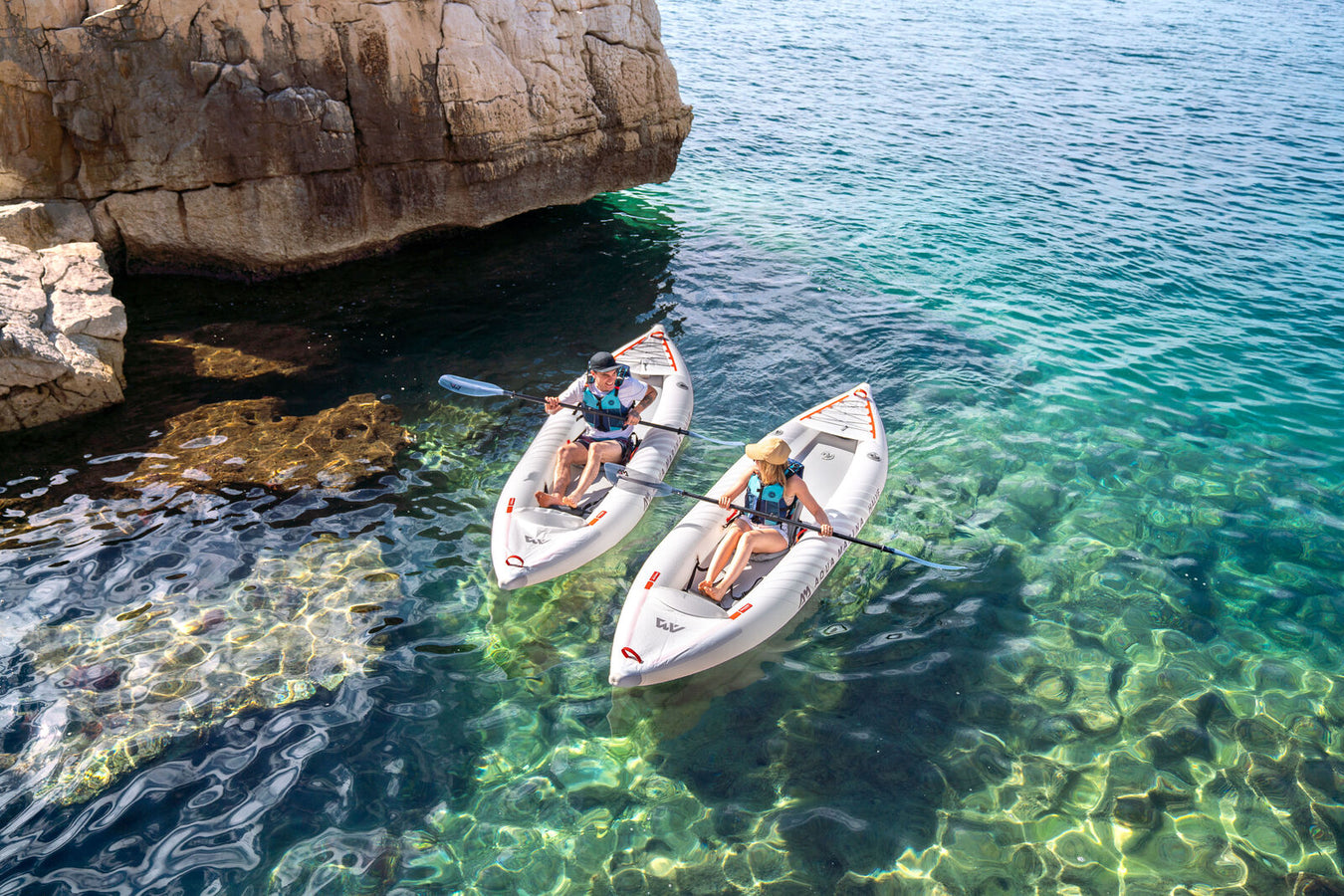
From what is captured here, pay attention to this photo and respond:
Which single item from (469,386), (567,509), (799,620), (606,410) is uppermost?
(469,386)

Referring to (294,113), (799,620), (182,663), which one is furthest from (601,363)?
(294,113)

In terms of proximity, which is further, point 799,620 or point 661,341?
point 661,341

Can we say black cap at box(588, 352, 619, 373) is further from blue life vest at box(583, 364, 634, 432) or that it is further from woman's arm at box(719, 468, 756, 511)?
woman's arm at box(719, 468, 756, 511)

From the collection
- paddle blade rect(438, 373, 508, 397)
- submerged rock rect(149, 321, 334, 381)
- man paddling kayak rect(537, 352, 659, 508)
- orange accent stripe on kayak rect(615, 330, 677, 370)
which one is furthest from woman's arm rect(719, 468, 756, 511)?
submerged rock rect(149, 321, 334, 381)

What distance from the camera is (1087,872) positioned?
4.94 meters

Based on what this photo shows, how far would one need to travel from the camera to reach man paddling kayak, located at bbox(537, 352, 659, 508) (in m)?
7.50

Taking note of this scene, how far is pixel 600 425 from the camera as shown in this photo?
7.94m

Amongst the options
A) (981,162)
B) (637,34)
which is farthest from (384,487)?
(981,162)

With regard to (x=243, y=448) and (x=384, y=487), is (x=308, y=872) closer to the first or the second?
(x=384, y=487)

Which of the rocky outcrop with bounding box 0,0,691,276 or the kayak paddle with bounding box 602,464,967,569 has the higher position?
the rocky outcrop with bounding box 0,0,691,276

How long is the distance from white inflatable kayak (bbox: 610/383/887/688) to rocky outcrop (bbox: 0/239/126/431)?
580 cm

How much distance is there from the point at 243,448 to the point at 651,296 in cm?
563

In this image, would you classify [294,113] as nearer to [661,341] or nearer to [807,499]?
[661,341]

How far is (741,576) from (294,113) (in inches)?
295
